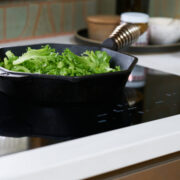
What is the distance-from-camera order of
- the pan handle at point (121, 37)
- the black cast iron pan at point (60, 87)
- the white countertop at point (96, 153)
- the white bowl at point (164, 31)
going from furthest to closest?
the white bowl at point (164, 31), the pan handle at point (121, 37), the black cast iron pan at point (60, 87), the white countertop at point (96, 153)

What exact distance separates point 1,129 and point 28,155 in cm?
10

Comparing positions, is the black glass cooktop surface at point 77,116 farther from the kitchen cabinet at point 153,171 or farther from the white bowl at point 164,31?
the white bowl at point 164,31

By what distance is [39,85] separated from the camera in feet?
2.23

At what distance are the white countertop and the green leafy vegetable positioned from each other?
Answer: 156mm

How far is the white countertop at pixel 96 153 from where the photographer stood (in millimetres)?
515

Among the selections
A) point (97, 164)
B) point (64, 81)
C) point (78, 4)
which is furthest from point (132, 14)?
point (97, 164)

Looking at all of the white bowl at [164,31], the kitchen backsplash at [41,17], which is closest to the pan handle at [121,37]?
the white bowl at [164,31]

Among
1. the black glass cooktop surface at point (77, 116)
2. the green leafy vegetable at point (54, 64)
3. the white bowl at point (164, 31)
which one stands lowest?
the black glass cooktop surface at point (77, 116)

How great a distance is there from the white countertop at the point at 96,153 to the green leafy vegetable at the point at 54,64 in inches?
6.2

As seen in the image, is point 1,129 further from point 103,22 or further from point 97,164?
point 103,22

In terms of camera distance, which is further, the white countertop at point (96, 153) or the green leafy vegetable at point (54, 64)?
the green leafy vegetable at point (54, 64)

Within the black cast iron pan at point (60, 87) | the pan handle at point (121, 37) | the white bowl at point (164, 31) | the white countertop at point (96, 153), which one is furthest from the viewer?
the white bowl at point (164, 31)

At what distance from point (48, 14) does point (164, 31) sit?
15.3 inches

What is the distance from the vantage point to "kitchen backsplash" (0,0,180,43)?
1322mm
